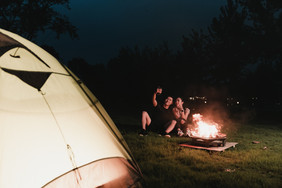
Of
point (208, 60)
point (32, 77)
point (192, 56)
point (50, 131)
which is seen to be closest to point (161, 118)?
point (50, 131)

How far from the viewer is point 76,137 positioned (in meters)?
3.30

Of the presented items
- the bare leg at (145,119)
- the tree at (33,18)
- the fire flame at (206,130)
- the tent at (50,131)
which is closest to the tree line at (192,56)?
the tree at (33,18)

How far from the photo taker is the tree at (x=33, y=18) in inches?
711

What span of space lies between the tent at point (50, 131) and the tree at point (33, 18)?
17441 millimetres

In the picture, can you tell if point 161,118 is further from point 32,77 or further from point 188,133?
point 32,77

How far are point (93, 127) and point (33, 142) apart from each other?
34.3 inches

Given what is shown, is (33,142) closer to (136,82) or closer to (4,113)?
(4,113)

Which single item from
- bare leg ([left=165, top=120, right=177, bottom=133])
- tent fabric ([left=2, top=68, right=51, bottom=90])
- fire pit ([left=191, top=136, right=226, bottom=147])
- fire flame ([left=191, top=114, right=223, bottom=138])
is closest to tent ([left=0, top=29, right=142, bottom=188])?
tent fabric ([left=2, top=68, right=51, bottom=90])

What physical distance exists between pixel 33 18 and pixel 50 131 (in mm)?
18564

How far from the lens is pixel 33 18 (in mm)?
18922

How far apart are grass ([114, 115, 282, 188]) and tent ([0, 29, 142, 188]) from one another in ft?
2.34

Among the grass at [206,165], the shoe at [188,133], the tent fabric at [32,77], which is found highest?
the tent fabric at [32,77]

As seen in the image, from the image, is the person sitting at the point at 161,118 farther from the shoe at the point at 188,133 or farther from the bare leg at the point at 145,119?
the shoe at the point at 188,133

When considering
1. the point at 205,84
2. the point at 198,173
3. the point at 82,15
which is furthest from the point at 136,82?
the point at 82,15
